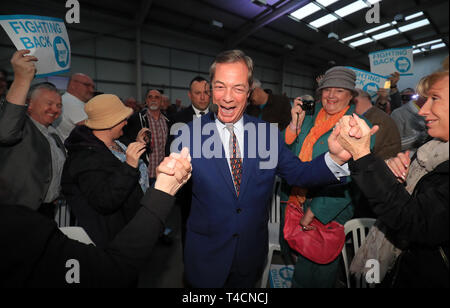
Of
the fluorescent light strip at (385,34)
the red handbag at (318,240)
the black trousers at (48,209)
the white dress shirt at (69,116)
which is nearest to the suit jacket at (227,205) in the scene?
the red handbag at (318,240)

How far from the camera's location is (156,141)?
11.7 feet

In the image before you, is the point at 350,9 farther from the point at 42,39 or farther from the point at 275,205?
the point at 42,39

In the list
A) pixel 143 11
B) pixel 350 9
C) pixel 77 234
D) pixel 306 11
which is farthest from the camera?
pixel 306 11

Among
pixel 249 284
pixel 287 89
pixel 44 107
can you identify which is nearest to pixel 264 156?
pixel 249 284

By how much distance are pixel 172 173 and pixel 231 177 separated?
1.85ft

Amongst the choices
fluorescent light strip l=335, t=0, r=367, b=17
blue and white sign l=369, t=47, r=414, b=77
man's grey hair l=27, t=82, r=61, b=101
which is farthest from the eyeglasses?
fluorescent light strip l=335, t=0, r=367, b=17

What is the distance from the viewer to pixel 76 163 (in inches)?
62.4

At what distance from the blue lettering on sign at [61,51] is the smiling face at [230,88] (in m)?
1.88

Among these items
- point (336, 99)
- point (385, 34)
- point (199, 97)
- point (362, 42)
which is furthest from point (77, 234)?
point (362, 42)

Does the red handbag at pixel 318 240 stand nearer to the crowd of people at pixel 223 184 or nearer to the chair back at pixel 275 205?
the crowd of people at pixel 223 184

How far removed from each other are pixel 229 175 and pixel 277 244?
1336 mm

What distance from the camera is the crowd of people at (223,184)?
805 mm

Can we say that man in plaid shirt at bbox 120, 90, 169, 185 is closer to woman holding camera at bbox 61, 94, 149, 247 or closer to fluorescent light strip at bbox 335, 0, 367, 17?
woman holding camera at bbox 61, 94, 149, 247

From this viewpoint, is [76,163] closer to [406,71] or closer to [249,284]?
[249,284]
